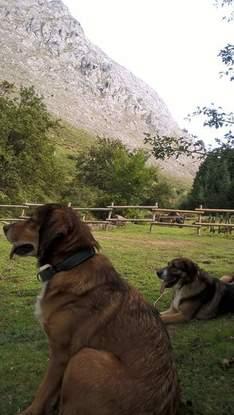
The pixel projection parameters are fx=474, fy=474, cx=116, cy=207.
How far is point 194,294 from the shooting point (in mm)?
8969

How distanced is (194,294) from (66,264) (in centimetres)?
522

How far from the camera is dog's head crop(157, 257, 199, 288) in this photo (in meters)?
9.02

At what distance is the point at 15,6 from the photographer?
19838cm

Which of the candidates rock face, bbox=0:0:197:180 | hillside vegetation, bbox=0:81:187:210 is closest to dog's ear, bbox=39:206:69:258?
hillside vegetation, bbox=0:81:187:210

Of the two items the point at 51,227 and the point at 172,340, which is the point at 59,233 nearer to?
the point at 51,227

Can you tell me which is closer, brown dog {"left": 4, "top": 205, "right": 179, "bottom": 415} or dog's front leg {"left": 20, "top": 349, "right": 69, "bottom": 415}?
brown dog {"left": 4, "top": 205, "right": 179, "bottom": 415}

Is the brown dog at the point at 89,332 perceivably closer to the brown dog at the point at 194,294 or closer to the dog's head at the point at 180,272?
the brown dog at the point at 194,294

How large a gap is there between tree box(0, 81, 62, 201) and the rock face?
8780 centimetres

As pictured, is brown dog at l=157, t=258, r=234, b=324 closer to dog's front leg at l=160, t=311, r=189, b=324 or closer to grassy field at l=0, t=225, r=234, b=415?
dog's front leg at l=160, t=311, r=189, b=324

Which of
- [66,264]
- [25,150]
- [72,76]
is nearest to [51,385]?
[66,264]

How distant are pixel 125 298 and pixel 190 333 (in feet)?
12.6

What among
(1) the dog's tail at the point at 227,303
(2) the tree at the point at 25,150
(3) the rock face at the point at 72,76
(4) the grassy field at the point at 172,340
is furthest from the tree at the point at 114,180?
(3) the rock face at the point at 72,76

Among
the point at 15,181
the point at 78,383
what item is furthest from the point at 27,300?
the point at 15,181

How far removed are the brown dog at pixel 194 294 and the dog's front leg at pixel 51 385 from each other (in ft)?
15.4
